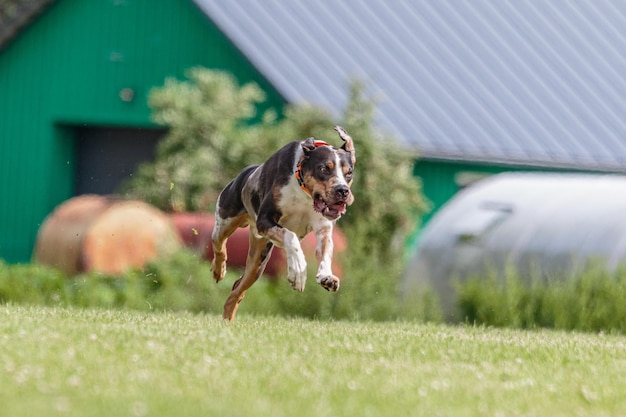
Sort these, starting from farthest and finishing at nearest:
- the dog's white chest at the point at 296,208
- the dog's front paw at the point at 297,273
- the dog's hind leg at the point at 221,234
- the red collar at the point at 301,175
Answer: the dog's hind leg at the point at 221,234 < the dog's white chest at the point at 296,208 < the red collar at the point at 301,175 < the dog's front paw at the point at 297,273

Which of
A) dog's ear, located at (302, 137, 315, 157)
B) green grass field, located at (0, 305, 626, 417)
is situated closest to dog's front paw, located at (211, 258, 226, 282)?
green grass field, located at (0, 305, 626, 417)

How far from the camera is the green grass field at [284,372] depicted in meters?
7.17

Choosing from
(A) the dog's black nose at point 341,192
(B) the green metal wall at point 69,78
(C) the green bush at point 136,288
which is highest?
(B) the green metal wall at point 69,78

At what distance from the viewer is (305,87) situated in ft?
85.1

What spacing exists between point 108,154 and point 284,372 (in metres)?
20.3

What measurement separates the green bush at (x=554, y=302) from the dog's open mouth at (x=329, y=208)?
469 cm

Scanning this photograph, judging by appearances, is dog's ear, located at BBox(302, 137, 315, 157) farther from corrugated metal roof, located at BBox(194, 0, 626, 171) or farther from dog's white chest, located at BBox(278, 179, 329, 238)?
corrugated metal roof, located at BBox(194, 0, 626, 171)

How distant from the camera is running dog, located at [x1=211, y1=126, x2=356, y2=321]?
10.9m

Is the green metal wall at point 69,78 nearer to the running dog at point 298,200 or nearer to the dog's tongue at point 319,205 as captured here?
the running dog at point 298,200

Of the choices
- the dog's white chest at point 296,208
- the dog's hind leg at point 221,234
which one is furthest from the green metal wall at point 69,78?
the dog's white chest at point 296,208

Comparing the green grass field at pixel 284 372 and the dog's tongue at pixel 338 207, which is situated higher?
the dog's tongue at pixel 338 207

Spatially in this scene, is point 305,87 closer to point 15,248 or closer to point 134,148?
point 134,148

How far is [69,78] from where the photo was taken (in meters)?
28.3

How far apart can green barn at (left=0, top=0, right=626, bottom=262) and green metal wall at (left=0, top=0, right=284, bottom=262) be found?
0.03 metres
